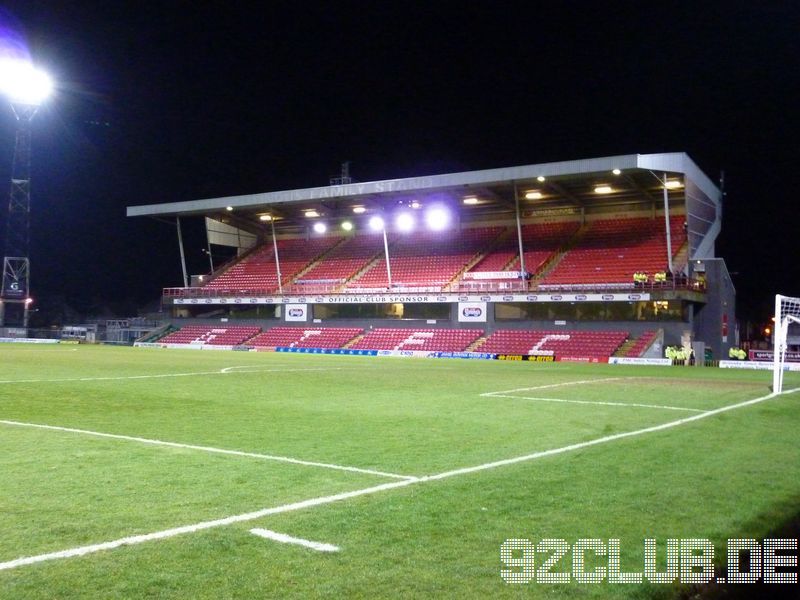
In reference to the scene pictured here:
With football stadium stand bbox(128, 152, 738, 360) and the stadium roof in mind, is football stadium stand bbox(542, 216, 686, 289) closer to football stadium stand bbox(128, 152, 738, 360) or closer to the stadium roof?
football stadium stand bbox(128, 152, 738, 360)

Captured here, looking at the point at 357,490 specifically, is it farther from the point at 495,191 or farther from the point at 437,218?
the point at 437,218

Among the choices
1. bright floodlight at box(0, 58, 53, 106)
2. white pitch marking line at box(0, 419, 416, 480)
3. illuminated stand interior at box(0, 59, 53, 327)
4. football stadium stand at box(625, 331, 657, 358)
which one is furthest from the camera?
illuminated stand interior at box(0, 59, 53, 327)

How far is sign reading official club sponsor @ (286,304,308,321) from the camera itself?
53.7 meters

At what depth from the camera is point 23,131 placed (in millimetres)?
57781

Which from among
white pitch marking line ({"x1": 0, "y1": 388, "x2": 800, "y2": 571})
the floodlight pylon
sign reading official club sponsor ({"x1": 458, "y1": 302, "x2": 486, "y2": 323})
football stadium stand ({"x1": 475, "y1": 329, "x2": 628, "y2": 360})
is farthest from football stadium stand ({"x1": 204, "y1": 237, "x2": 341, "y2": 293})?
white pitch marking line ({"x1": 0, "y1": 388, "x2": 800, "y2": 571})

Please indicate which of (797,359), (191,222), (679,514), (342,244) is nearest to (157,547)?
(679,514)

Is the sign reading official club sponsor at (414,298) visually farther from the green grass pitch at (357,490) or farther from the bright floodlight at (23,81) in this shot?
the green grass pitch at (357,490)

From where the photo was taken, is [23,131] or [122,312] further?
[122,312]

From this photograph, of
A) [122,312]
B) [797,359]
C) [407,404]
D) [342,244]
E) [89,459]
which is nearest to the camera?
[89,459]

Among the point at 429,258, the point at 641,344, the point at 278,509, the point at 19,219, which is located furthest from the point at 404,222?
the point at 278,509

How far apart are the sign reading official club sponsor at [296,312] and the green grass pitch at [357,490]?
128ft

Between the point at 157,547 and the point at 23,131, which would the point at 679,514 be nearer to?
the point at 157,547

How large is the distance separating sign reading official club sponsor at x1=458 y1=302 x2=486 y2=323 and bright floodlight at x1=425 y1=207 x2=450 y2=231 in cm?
1025

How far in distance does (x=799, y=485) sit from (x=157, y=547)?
6462 millimetres
